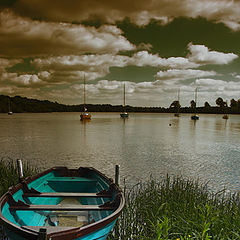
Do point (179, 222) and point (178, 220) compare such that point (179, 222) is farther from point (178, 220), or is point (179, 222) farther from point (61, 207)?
point (61, 207)

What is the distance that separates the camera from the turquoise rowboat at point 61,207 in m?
3.33

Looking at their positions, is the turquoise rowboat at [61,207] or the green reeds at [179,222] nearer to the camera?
the turquoise rowboat at [61,207]

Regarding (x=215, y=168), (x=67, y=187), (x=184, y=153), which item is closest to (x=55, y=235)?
(x=67, y=187)

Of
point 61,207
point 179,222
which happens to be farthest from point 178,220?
point 61,207

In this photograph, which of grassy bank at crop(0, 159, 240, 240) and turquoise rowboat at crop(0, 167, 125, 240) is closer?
turquoise rowboat at crop(0, 167, 125, 240)

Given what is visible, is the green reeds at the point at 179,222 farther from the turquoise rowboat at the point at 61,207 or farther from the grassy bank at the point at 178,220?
the turquoise rowboat at the point at 61,207

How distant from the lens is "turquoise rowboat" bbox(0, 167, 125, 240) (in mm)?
3332

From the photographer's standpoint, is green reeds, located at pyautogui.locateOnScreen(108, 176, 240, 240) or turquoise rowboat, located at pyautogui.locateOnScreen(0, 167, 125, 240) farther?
green reeds, located at pyautogui.locateOnScreen(108, 176, 240, 240)

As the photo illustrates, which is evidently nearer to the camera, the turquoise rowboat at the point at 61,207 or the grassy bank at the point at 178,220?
the turquoise rowboat at the point at 61,207

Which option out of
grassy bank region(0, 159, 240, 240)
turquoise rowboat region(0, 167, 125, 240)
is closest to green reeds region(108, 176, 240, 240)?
grassy bank region(0, 159, 240, 240)

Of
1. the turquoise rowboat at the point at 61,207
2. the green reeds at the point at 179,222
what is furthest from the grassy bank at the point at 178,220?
the turquoise rowboat at the point at 61,207

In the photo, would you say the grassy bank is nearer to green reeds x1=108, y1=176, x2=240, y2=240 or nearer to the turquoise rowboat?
green reeds x1=108, y1=176, x2=240, y2=240

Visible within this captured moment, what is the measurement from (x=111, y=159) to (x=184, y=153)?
289 inches

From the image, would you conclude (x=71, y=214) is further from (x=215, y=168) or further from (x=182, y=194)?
(x=215, y=168)
